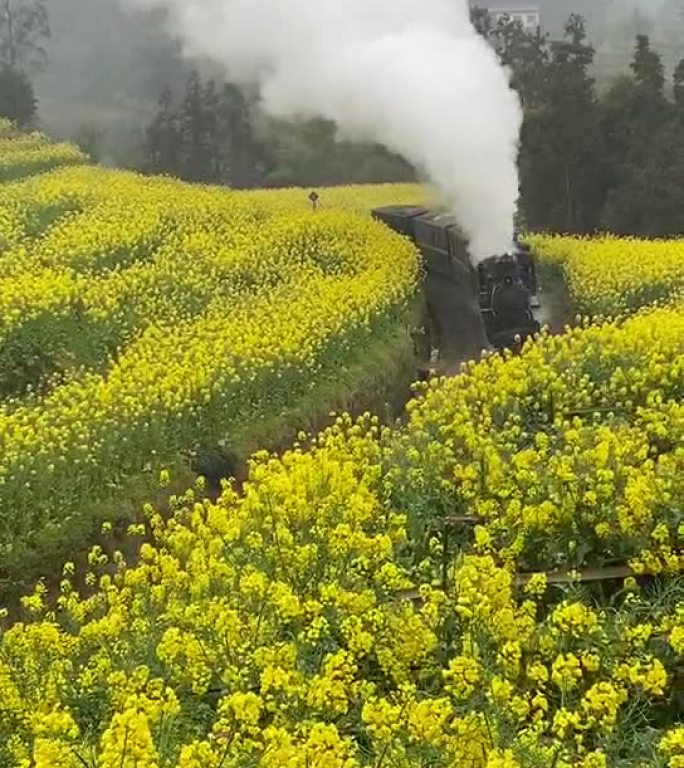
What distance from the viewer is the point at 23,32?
6462 cm

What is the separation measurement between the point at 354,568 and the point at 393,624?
99 centimetres

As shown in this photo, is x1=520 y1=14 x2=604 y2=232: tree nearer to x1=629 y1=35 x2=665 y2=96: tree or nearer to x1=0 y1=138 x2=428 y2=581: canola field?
x1=629 y1=35 x2=665 y2=96: tree

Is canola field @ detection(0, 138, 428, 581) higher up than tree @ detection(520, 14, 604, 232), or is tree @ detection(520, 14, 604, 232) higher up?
tree @ detection(520, 14, 604, 232)

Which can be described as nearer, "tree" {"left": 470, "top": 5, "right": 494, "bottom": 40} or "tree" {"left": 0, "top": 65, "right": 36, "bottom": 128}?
"tree" {"left": 0, "top": 65, "right": 36, "bottom": 128}

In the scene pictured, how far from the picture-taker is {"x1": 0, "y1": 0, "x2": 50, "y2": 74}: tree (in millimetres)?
64625

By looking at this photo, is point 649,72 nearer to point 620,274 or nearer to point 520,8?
point 620,274

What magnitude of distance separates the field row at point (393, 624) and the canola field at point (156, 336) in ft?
6.93

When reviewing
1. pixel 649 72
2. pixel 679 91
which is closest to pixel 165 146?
pixel 649 72

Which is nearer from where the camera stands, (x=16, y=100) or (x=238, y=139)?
(x=16, y=100)

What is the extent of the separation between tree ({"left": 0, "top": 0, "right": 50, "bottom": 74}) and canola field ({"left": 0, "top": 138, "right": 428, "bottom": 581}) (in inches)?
1627

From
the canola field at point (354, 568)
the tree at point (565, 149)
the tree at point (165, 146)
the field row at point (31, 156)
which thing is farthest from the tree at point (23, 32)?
the canola field at point (354, 568)

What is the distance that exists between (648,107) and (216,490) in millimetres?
22857

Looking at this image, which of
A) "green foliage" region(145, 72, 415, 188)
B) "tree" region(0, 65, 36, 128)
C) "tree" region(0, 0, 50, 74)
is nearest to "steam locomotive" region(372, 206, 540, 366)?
"green foliage" region(145, 72, 415, 188)

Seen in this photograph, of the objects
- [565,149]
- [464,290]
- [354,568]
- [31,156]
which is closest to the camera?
[354,568]
